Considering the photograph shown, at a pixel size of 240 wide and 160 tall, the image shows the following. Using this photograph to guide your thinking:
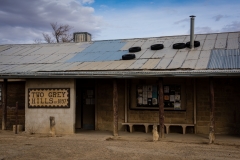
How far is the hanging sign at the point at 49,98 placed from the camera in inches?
532

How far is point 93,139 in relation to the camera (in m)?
12.2

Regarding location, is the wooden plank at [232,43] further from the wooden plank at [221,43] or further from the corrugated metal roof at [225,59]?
the corrugated metal roof at [225,59]

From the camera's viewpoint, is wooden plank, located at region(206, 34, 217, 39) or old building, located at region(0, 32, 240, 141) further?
wooden plank, located at region(206, 34, 217, 39)

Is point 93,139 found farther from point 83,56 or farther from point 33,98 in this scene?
point 83,56

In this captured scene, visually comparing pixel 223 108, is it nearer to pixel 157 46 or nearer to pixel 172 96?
pixel 172 96

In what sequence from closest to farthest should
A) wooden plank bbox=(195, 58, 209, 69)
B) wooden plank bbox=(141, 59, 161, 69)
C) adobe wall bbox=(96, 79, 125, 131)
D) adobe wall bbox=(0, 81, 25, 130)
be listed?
wooden plank bbox=(195, 58, 209, 69) → wooden plank bbox=(141, 59, 161, 69) → adobe wall bbox=(96, 79, 125, 131) → adobe wall bbox=(0, 81, 25, 130)

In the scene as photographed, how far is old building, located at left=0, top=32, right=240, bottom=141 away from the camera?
41.4 ft

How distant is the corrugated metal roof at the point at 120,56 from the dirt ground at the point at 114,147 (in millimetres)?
2559

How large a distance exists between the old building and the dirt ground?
76 cm

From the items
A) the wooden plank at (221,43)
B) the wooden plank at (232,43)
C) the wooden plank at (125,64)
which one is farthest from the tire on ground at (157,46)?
the wooden plank at (232,43)

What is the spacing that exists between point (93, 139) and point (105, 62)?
356 centimetres

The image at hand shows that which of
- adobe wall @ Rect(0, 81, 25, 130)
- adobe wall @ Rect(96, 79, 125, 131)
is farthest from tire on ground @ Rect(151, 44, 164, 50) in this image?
adobe wall @ Rect(0, 81, 25, 130)

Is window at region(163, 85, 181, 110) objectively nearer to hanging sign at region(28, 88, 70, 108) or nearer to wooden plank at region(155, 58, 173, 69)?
wooden plank at region(155, 58, 173, 69)

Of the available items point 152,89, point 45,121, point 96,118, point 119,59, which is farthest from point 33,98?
point 152,89
